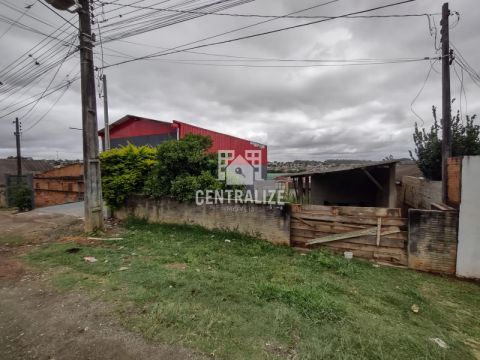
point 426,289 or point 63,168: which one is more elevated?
point 63,168

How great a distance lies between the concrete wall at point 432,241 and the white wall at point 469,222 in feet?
0.32

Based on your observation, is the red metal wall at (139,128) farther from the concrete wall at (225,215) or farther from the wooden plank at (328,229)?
the wooden plank at (328,229)

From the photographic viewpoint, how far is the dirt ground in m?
2.29

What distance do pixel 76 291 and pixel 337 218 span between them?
5.08 meters

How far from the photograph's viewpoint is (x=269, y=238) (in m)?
6.11

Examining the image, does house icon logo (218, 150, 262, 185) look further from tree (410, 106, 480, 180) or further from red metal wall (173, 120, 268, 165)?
tree (410, 106, 480, 180)

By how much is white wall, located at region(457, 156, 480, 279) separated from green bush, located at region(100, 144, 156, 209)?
27.3ft

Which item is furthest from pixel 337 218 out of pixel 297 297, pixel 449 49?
pixel 449 49

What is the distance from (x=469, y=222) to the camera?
4398 mm

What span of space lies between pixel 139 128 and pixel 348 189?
1213cm

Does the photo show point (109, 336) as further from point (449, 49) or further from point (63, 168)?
point (63, 168)

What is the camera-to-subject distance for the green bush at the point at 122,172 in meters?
8.32

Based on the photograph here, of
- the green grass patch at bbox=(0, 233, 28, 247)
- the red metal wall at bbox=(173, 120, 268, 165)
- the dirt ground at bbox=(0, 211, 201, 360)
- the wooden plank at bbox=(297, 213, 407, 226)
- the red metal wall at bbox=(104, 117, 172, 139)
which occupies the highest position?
the red metal wall at bbox=(104, 117, 172, 139)

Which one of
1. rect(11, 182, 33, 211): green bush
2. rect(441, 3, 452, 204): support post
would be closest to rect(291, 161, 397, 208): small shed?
rect(441, 3, 452, 204): support post
